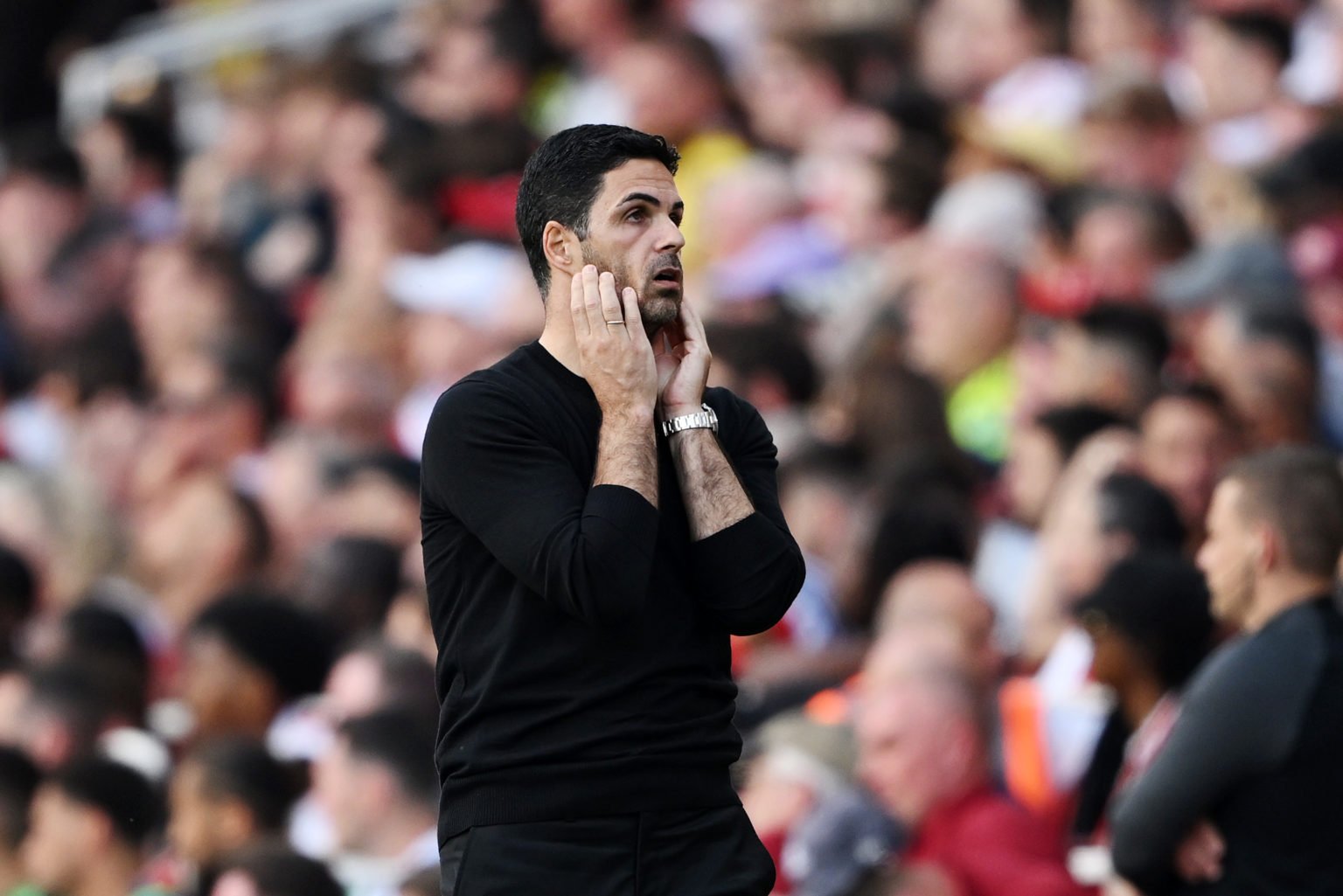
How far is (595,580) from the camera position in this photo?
10.7 ft

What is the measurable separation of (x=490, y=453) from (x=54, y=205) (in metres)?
9.09

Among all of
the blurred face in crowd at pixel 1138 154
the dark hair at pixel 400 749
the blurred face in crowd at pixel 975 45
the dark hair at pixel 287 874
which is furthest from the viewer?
the blurred face in crowd at pixel 975 45

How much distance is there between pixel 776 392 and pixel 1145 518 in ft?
6.93

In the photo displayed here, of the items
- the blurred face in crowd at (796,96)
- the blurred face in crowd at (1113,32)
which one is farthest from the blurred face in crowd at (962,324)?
the blurred face in crowd at (796,96)

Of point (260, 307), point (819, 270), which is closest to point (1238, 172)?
point (819, 270)

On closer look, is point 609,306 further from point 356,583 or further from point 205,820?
point 356,583

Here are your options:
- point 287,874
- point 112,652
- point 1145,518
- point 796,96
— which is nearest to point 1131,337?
point 1145,518

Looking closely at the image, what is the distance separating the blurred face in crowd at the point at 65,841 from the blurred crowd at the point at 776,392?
11mm

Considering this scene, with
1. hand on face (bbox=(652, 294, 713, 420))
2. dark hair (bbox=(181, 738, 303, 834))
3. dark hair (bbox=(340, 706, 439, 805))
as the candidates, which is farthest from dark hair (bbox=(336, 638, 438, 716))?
hand on face (bbox=(652, 294, 713, 420))

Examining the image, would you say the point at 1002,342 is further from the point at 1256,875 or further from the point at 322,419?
the point at 1256,875

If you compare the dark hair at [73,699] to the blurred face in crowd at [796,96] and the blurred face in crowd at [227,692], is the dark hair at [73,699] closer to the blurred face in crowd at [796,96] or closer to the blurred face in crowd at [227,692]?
the blurred face in crowd at [227,692]

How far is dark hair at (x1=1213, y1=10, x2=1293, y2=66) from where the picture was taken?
864cm

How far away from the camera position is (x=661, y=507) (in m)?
3.51

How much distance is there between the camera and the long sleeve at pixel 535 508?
3283 mm
